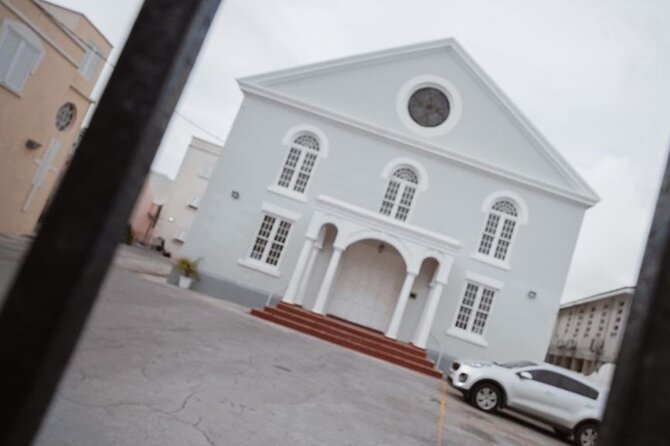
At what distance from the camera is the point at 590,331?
3294cm

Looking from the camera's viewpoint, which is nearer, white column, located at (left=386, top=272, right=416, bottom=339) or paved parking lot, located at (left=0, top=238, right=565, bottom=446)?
paved parking lot, located at (left=0, top=238, right=565, bottom=446)

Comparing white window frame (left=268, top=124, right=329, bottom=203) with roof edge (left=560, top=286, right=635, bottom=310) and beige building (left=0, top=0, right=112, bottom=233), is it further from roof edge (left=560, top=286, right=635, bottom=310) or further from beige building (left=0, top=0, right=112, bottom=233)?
roof edge (left=560, top=286, right=635, bottom=310)

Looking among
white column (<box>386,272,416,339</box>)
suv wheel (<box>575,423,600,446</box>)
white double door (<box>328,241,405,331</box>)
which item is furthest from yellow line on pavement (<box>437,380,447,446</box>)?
white double door (<box>328,241,405,331</box>)

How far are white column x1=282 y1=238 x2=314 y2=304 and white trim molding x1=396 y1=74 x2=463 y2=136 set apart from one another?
6.89 meters

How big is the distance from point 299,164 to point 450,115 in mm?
6844

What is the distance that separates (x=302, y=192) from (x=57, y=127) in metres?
9.56

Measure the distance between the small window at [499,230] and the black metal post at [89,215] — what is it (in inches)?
762

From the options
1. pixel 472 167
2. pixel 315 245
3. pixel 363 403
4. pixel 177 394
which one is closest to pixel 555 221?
pixel 472 167

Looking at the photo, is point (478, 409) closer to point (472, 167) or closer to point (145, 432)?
point (145, 432)

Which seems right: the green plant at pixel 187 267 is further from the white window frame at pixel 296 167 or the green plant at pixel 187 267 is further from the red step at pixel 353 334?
the white window frame at pixel 296 167

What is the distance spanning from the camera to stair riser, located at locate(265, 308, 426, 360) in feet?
53.9

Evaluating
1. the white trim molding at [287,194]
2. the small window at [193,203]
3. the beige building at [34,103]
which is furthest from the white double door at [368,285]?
the small window at [193,203]

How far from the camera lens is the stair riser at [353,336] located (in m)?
16.4

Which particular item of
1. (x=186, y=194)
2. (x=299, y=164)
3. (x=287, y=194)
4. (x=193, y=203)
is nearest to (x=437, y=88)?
(x=299, y=164)
